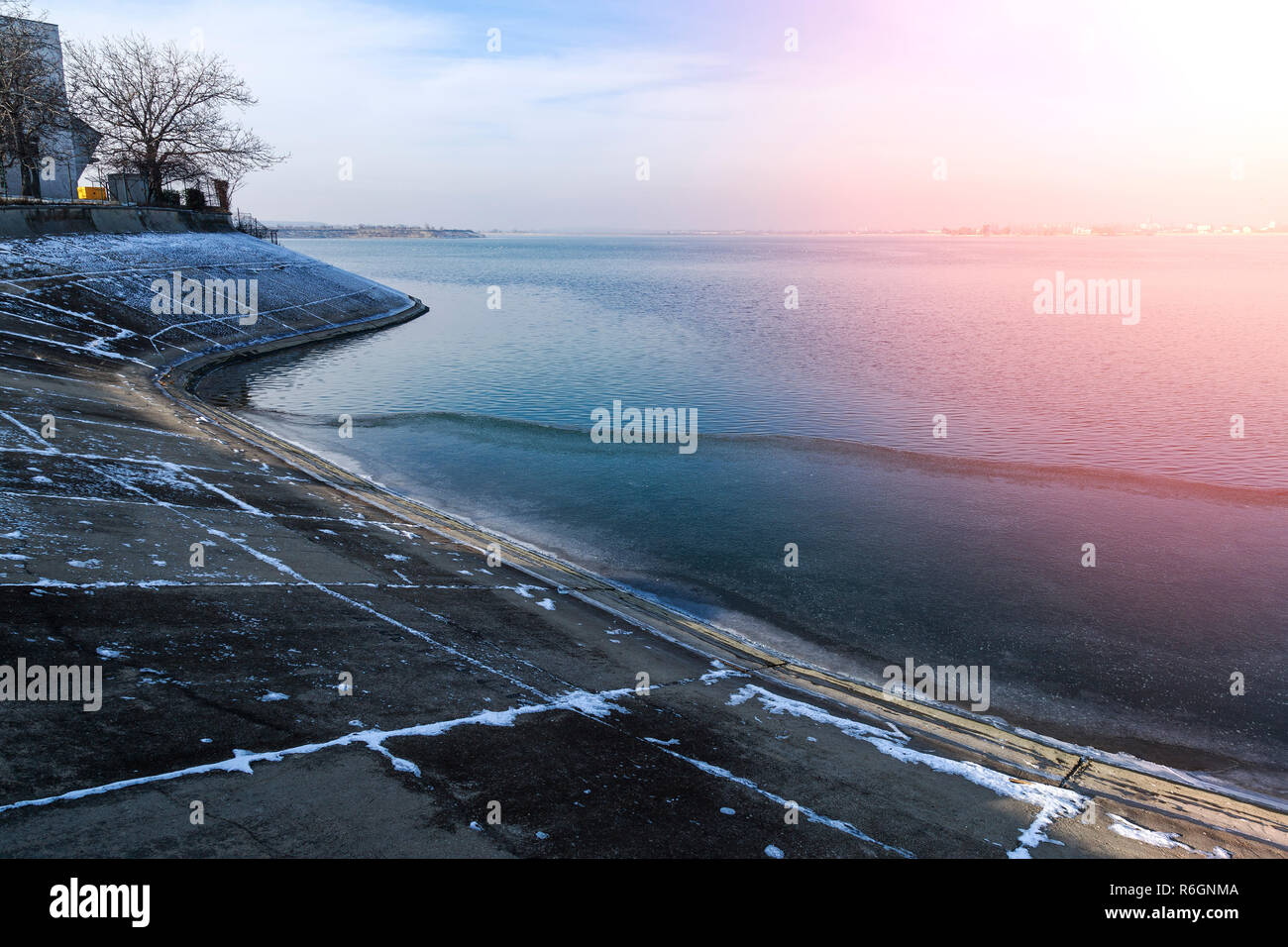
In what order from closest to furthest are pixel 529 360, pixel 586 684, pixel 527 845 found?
1. pixel 527 845
2. pixel 586 684
3. pixel 529 360

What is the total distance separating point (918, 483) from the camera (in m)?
23.9

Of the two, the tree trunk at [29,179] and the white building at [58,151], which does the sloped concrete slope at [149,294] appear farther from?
the white building at [58,151]

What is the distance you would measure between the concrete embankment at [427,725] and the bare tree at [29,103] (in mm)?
41733

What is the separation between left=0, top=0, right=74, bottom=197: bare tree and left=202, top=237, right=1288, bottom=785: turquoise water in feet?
73.0

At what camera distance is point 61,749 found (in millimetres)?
7543

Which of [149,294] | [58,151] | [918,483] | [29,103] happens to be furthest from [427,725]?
[58,151]

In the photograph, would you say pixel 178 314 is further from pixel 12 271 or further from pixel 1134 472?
pixel 1134 472

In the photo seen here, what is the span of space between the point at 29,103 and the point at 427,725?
60.2 metres

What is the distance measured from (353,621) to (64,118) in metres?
68.0

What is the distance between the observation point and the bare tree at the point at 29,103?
45.5m

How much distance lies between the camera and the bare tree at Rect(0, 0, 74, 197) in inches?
1793

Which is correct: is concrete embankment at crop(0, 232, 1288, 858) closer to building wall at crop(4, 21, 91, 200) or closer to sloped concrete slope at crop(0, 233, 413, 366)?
sloped concrete slope at crop(0, 233, 413, 366)

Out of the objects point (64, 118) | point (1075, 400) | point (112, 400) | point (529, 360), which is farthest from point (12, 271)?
point (1075, 400)

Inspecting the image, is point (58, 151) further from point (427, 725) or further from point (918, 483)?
point (427, 725)
